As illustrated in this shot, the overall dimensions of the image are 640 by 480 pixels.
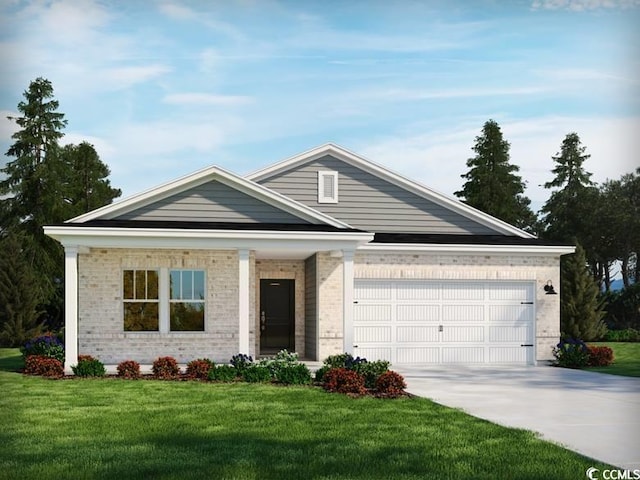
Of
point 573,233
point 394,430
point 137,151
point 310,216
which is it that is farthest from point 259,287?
point 573,233

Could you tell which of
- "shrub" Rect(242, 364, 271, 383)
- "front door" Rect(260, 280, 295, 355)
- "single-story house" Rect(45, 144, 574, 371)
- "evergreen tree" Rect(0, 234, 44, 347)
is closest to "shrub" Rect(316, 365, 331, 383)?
"shrub" Rect(242, 364, 271, 383)

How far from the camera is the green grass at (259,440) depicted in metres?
7.61

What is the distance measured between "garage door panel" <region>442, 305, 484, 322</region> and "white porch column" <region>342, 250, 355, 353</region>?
3785 millimetres

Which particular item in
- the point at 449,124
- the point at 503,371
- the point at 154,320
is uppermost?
the point at 449,124

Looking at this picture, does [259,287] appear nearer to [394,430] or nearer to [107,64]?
[394,430]

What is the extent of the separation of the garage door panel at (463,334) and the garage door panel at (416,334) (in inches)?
9.7

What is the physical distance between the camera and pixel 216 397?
13.3 metres

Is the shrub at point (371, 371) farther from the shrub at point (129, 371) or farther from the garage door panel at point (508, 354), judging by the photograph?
the garage door panel at point (508, 354)

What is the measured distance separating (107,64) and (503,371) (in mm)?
16689

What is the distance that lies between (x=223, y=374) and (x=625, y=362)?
11.7 metres

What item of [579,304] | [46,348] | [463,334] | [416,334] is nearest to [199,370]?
[46,348]

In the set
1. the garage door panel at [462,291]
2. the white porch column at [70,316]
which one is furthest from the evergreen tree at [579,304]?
the white porch column at [70,316]

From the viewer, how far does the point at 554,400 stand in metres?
13.2

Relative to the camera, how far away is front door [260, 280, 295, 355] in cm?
2247
